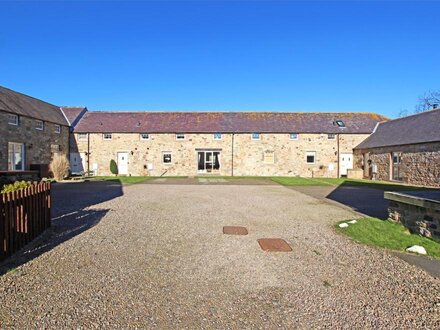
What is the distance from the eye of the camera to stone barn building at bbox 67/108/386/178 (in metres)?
27.6

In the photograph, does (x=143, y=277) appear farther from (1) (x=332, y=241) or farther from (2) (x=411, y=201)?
(2) (x=411, y=201)

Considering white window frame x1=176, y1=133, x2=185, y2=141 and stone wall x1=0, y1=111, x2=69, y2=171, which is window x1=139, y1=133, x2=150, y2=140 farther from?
stone wall x1=0, y1=111, x2=69, y2=171

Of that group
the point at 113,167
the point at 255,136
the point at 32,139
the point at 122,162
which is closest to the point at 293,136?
the point at 255,136

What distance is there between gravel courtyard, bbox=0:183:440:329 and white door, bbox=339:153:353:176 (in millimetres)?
23125

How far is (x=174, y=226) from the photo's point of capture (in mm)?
7090

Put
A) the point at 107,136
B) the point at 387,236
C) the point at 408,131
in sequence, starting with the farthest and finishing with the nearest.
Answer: the point at 107,136, the point at 408,131, the point at 387,236

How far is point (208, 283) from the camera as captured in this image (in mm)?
3908

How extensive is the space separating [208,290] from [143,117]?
28.6 metres

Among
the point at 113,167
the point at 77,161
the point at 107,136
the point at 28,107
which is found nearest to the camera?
the point at 28,107

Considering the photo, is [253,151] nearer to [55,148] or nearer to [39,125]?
[55,148]

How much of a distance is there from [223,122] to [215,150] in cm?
335

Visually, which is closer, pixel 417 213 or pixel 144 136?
pixel 417 213

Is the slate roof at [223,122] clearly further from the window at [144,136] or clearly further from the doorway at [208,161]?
the doorway at [208,161]

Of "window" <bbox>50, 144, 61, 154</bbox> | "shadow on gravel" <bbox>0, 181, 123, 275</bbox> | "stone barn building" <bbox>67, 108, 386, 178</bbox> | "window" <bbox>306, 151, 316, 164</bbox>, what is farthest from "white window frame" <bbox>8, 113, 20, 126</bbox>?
"window" <bbox>306, 151, 316, 164</bbox>
